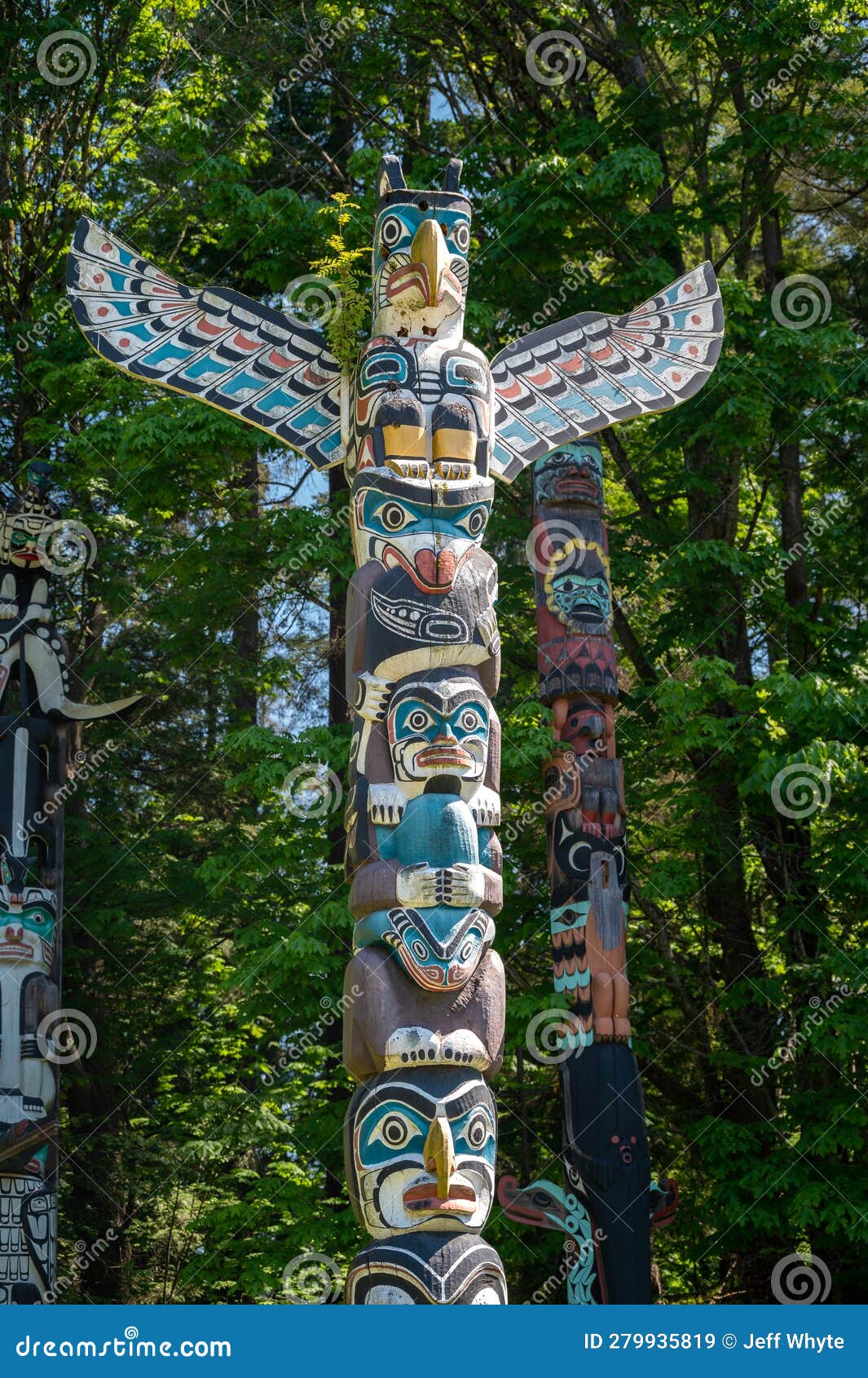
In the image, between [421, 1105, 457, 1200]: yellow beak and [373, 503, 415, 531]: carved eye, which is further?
[373, 503, 415, 531]: carved eye

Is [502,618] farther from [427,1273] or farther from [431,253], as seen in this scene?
[427,1273]

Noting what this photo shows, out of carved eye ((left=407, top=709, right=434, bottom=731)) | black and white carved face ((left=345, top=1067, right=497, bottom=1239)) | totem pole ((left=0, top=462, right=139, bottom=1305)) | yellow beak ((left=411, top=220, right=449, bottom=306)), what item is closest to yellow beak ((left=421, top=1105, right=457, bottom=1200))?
black and white carved face ((left=345, top=1067, right=497, bottom=1239))

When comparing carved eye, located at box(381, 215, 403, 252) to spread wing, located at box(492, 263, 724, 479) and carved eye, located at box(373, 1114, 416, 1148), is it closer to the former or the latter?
spread wing, located at box(492, 263, 724, 479)

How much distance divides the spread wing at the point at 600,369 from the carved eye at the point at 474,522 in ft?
2.33

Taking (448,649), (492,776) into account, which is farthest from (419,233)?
(492,776)

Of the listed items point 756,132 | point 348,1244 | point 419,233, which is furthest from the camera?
point 756,132

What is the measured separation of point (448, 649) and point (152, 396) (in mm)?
8169

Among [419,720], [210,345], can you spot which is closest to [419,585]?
[419,720]

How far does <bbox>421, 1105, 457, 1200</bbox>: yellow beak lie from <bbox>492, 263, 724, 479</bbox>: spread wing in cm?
348

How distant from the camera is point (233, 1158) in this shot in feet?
50.3

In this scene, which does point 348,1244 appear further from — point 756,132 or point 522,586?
point 756,132

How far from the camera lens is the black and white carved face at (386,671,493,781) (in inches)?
283

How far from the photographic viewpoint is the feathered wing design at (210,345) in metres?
8.32

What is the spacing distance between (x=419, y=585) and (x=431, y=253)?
1.76 metres
